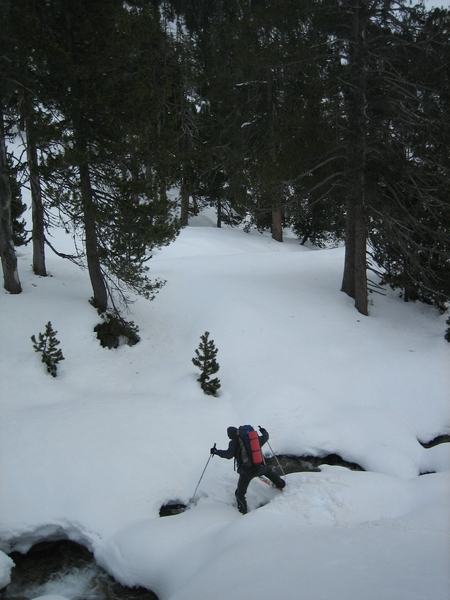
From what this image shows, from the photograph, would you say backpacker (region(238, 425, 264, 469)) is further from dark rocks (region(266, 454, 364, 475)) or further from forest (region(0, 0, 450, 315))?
forest (region(0, 0, 450, 315))

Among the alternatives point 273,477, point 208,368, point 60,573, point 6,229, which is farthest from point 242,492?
point 6,229

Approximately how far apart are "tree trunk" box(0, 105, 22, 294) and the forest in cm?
3

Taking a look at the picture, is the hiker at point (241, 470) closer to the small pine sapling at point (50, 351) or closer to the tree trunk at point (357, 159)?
the small pine sapling at point (50, 351)

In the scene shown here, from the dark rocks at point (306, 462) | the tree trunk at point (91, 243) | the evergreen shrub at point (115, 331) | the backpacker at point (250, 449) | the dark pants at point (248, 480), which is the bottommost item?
the dark rocks at point (306, 462)

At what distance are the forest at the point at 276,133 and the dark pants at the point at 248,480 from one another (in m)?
5.63

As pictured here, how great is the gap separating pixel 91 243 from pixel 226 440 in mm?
5970

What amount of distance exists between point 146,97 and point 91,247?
3873mm

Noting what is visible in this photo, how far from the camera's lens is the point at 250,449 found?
643cm

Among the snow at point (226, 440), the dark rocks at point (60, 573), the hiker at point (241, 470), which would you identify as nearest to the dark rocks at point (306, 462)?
the snow at point (226, 440)

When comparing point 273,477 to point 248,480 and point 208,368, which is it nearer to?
point 248,480

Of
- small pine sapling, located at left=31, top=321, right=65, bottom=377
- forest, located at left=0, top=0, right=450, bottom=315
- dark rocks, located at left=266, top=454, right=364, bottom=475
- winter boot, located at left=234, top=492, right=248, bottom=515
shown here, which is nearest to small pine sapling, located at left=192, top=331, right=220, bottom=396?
dark rocks, located at left=266, top=454, right=364, bottom=475

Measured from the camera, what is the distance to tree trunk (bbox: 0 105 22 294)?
35.2 ft

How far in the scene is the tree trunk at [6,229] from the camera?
1073cm

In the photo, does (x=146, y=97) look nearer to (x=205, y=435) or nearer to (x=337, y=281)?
(x=205, y=435)
